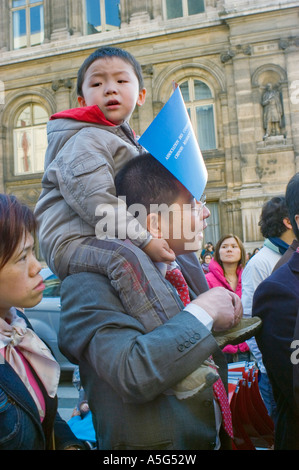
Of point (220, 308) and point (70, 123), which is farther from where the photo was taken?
point (70, 123)

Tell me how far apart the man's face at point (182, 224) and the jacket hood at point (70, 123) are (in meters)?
0.46

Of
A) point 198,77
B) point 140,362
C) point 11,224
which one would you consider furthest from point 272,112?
point 140,362

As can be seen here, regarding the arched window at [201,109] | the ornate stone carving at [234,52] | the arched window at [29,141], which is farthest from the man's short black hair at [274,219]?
the arched window at [29,141]

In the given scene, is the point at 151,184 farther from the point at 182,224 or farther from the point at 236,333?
the point at 236,333

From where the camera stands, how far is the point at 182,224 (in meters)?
1.54

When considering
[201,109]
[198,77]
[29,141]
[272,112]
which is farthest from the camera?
[29,141]

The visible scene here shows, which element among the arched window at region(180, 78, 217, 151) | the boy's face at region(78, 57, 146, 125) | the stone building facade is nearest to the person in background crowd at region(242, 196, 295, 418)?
the boy's face at region(78, 57, 146, 125)

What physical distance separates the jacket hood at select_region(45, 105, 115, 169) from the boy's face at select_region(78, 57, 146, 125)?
85 mm

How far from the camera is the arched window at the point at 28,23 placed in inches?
679

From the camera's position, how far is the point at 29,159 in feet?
57.0

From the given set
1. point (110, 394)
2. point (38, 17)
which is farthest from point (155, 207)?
point (38, 17)

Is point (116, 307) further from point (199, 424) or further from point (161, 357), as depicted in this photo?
point (199, 424)

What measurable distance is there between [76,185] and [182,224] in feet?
1.33

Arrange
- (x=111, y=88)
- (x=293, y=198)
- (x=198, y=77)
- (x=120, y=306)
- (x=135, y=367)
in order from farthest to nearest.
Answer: (x=198, y=77) < (x=293, y=198) < (x=111, y=88) < (x=120, y=306) < (x=135, y=367)
